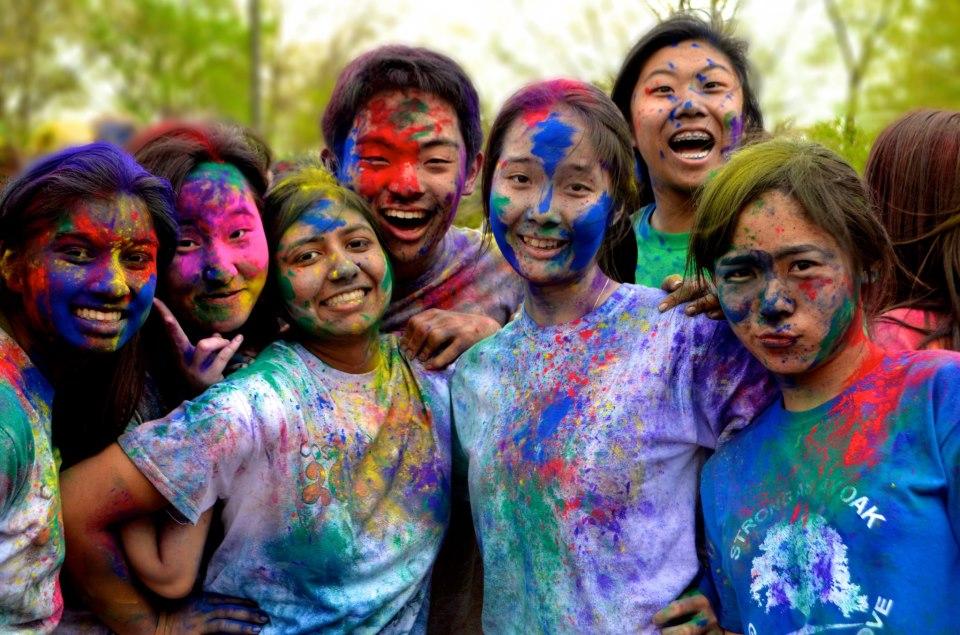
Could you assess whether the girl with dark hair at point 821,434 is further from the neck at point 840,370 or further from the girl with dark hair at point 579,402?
the girl with dark hair at point 579,402

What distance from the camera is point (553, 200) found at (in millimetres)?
3131

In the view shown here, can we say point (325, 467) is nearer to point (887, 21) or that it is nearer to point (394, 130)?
point (394, 130)

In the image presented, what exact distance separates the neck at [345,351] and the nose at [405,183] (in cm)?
54

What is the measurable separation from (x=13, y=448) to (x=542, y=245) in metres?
1.52

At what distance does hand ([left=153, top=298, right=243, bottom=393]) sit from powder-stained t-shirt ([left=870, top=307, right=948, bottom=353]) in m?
1.92

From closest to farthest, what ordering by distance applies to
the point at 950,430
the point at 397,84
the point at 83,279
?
1. the point at 950,430
2. the point at 83,279
3. the point at 397,84

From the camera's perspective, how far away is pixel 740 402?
2.89m

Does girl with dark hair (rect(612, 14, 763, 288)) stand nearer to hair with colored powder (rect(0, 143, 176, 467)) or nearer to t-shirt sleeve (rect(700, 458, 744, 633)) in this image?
t-shirt sleeve (rect(700, 458, 744, 633))

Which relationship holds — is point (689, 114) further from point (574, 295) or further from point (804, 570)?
point (804, 570)

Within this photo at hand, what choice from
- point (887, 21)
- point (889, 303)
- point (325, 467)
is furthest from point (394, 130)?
point (887, 21)

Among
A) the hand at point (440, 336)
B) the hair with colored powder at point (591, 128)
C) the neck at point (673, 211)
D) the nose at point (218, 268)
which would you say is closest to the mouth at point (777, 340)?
the hair with colored powder at point (591, 128)

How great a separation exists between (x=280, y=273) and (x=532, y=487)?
40.9 inches

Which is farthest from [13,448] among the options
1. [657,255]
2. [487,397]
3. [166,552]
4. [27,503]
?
[657,255]

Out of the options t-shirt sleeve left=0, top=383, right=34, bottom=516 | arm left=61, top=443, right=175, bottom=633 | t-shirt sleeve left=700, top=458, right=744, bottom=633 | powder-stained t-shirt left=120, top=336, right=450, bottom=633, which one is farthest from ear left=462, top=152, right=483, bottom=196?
t-shirt sleeve left=0, top=383, right=34, bottom=516
